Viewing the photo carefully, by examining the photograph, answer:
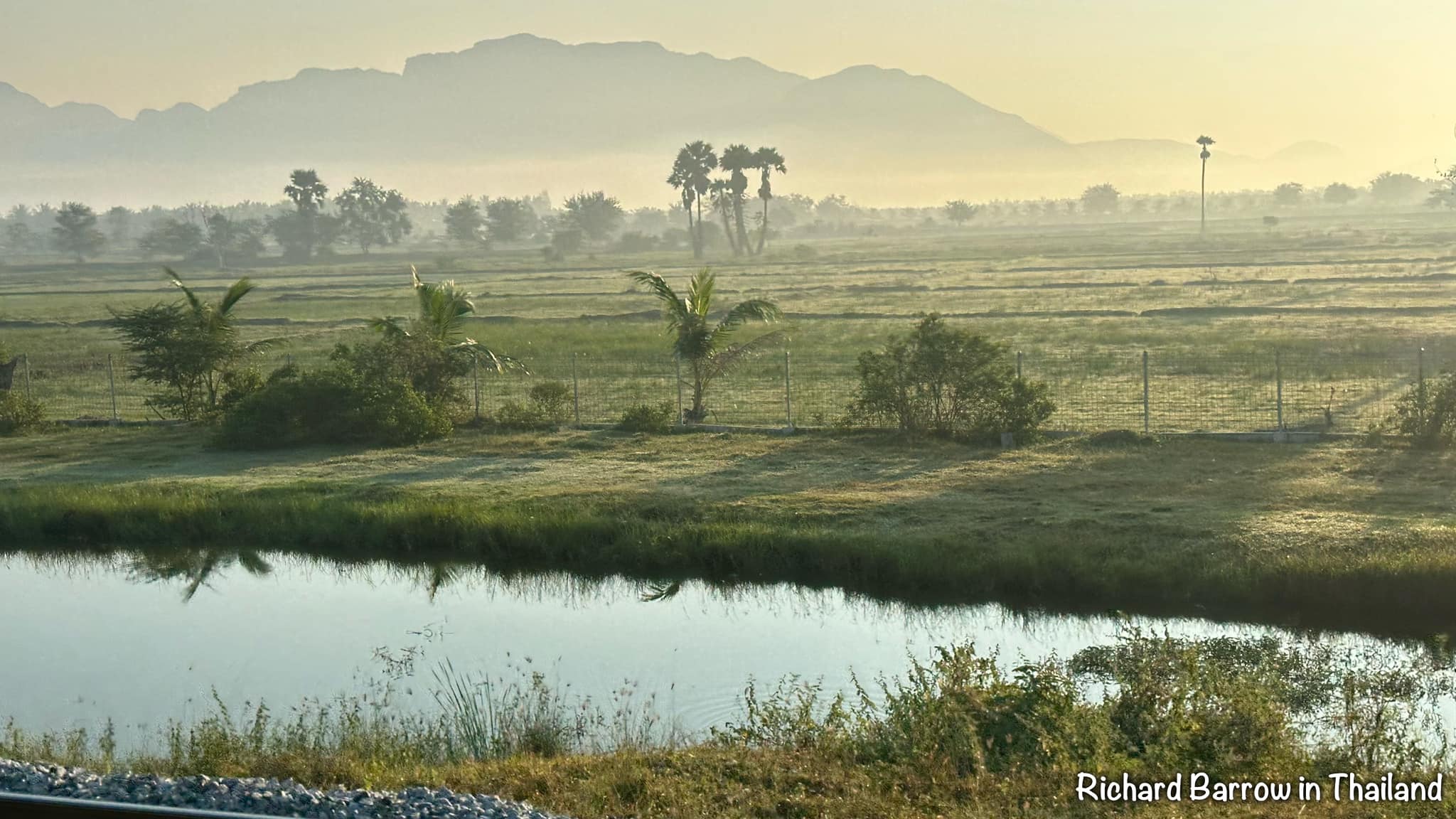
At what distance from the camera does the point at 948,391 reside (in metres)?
22.0

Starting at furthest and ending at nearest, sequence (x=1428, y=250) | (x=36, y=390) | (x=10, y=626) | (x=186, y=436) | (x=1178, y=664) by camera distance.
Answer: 1. (x=1428, y=250)
2. (x=36, y=390)
3. (x=186, y=436)
4. (x=10, y=626)
5. (x=1178, y=664)

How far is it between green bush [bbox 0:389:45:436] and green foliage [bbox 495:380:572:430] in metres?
8.83

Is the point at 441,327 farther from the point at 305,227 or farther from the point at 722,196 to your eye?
the point at 305,227

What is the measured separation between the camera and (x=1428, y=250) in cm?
7919

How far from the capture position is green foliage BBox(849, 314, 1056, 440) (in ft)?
70.1

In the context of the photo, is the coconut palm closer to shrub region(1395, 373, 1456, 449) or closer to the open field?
the open field

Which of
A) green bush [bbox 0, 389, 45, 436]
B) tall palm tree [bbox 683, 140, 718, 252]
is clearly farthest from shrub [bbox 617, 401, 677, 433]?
tall palm tree [bbox 683, 140, 718, 252]

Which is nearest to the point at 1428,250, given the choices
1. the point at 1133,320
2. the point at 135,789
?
the point at 1133,320

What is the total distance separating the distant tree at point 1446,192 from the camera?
50.6 m

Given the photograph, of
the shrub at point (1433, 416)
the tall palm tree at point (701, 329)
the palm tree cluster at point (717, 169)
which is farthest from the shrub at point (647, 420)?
the palm tree cluster at point (717, 169)

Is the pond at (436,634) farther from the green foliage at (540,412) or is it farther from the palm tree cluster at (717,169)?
the palm tree cluster at (717,169)

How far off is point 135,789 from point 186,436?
1836 cm

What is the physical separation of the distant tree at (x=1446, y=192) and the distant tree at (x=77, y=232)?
398 ft

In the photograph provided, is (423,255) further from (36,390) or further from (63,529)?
(63,529)
